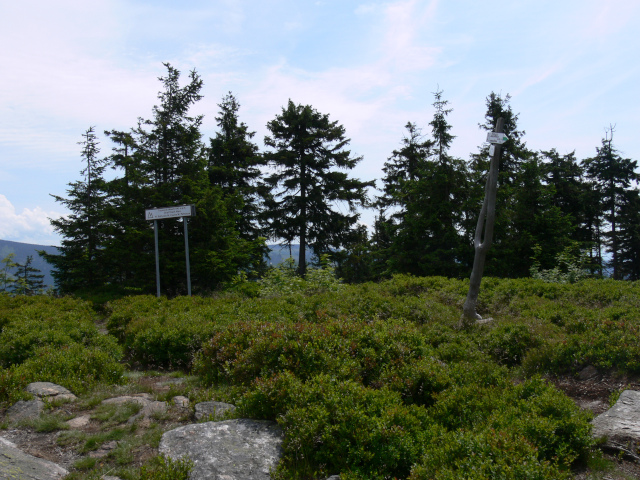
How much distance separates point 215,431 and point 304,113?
81.3ft

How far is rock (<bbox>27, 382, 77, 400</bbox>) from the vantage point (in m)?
5.37

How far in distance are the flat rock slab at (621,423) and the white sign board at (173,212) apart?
11.1 meters

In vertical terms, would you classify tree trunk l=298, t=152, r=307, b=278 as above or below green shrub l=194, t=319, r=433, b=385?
above

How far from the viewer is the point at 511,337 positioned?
22.0 feet

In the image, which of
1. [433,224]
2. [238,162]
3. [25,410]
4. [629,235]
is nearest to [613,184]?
[629,235]

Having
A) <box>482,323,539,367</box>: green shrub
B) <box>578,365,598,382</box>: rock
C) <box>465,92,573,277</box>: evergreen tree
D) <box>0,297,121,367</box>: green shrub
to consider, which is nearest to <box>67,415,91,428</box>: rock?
<box>0,297,121,367</box>: green shrub

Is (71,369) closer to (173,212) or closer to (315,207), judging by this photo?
(173,212)

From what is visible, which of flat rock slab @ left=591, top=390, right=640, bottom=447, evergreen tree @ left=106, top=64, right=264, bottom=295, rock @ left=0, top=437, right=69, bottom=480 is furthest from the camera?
evergreen tree @ left=106, top=64, right=264, bottom=295

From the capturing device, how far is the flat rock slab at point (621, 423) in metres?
3.74

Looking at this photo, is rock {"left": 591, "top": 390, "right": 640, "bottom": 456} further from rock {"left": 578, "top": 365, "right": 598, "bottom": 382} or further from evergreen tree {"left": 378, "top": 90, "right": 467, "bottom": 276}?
evergreen tree {"left": 378, "top": 90, "right": 467, "bottom": 276}

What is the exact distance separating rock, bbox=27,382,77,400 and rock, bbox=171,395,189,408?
1289mm

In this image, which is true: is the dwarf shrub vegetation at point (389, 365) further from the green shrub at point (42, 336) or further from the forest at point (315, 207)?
the forest at point (315, 207)

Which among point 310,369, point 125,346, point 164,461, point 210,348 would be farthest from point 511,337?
point 125,346

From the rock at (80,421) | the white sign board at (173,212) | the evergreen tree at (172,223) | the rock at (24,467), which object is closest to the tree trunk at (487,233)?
the rock at (80,421)
